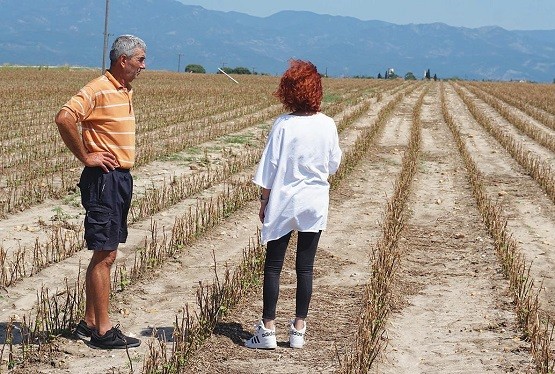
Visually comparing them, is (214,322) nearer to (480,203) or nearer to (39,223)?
(39,223)

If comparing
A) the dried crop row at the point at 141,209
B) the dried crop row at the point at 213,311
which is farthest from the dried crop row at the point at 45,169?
the dried crop row at the point at 213,311

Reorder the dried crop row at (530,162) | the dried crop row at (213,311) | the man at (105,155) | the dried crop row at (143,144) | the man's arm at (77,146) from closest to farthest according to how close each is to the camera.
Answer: the dried crop row at (213,311) < the man's arm at (77,146) < the man at (105,155) < the dried crop row at (143,144) < the dried crop row at (530,162)

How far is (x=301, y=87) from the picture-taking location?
500 cm

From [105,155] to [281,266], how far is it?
1238mm

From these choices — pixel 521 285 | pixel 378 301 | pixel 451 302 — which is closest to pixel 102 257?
pixel 378 301

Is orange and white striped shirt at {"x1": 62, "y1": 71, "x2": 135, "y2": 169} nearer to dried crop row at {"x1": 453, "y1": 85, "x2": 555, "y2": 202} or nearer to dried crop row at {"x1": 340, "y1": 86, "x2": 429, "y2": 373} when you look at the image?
dried crop row at {"x1": 340, "y1": 86, "x2": 429, "y2": 373}

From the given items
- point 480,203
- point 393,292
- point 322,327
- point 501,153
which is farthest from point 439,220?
point 501,153

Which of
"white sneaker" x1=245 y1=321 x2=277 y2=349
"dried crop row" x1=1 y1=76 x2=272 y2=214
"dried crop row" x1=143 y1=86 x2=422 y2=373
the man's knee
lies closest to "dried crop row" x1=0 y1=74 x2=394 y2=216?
→ "dried crop row" x1=1 y1=76 x2=272 y2=214

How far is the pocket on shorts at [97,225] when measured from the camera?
16.1 ft

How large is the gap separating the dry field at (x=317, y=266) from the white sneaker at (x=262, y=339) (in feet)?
0.21

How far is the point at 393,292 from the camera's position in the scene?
6.66 metres

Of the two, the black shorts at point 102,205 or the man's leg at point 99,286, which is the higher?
the black shorts at point 102,205

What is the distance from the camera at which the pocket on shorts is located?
4910 millimetres

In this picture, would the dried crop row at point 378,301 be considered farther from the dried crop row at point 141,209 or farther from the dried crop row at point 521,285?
the dried crop row at point 141,209
